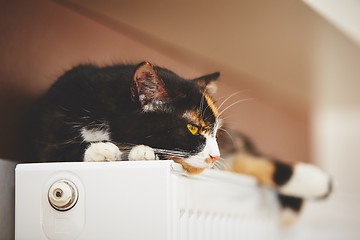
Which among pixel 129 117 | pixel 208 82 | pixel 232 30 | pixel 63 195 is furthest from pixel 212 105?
pixel 232 30

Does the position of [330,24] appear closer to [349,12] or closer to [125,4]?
[349,12]

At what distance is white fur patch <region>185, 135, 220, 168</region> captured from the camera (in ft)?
2.56

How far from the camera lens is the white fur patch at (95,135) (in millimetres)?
770

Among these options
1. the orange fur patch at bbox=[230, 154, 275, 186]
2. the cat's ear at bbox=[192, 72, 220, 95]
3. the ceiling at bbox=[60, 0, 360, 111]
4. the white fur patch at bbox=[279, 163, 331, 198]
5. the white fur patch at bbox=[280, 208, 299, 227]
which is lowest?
the white fur patch at bbox=[280, 208, 299, 227]

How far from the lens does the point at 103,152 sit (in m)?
0.76

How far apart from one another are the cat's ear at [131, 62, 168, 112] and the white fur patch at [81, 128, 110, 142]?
77mm

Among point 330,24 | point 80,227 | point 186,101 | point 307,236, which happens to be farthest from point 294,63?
point 80,227

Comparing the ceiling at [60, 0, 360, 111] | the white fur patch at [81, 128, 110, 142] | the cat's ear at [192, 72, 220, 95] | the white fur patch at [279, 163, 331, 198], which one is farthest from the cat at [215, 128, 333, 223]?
the white fur patch at [81, 128, 110, 142]

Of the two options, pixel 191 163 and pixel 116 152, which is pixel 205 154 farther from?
pixel 116 152

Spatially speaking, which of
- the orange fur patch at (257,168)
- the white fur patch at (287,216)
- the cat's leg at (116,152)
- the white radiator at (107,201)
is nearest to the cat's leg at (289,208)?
the white fur patch at (287,216)

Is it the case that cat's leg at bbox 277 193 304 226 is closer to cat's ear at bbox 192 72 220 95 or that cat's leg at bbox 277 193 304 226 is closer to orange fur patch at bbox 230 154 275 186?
orange fur patch at bbox 230 154 275 186

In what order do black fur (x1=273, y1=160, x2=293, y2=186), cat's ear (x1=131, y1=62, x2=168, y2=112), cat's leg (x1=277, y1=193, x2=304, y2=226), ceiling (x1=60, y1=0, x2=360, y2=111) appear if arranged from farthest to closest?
cat's leg (x1=277, y1=193, x2=304, y2=226)
black fur (x1=273, y1=160, x2=293, y2=186)
ceiling (x1=60, y1=0, x2=360, y2=111)
cat's ear (x1=131, y1=62, x2=168, y2=112)

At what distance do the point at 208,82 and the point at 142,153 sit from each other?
165mm

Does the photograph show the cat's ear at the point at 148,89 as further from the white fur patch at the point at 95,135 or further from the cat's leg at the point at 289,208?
the cat's leg at the point at 289,208
